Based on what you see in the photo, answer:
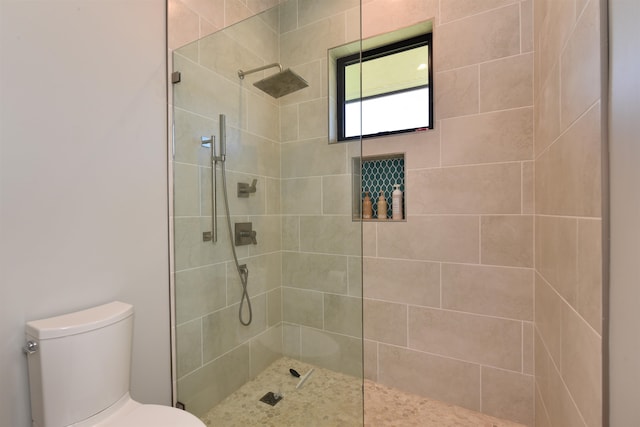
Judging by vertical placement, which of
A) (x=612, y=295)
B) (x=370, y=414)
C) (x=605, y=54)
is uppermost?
(x=605, y=54)

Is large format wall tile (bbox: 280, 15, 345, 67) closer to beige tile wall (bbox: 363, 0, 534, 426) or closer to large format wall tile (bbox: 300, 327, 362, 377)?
beige tile wall (bbox: 363, 0, 534, 426)

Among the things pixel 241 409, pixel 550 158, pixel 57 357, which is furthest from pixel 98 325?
pixel 550 158

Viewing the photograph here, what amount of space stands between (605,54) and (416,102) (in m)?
1.27

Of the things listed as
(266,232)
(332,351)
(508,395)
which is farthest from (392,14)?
(508,395)

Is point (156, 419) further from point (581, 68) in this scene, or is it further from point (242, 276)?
point (581, 68)

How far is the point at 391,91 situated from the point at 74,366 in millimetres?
2167

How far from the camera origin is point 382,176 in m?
1.94

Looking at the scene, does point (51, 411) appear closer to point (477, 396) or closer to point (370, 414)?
point (370, 414)

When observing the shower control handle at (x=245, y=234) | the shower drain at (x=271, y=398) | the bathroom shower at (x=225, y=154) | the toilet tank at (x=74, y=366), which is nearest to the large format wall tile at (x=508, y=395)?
the shower drain at (x=271, y=398)

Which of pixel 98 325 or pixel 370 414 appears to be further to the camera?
pixel 370 414

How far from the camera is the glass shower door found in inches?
59.5

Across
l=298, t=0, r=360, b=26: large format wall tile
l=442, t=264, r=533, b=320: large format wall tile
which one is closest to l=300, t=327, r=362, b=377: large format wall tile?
l=442, t=264, r=533, b=320: large format wall tile

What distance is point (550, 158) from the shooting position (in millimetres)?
1148

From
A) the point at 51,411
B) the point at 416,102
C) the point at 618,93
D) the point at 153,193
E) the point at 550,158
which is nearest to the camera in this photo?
the point at 618,93
